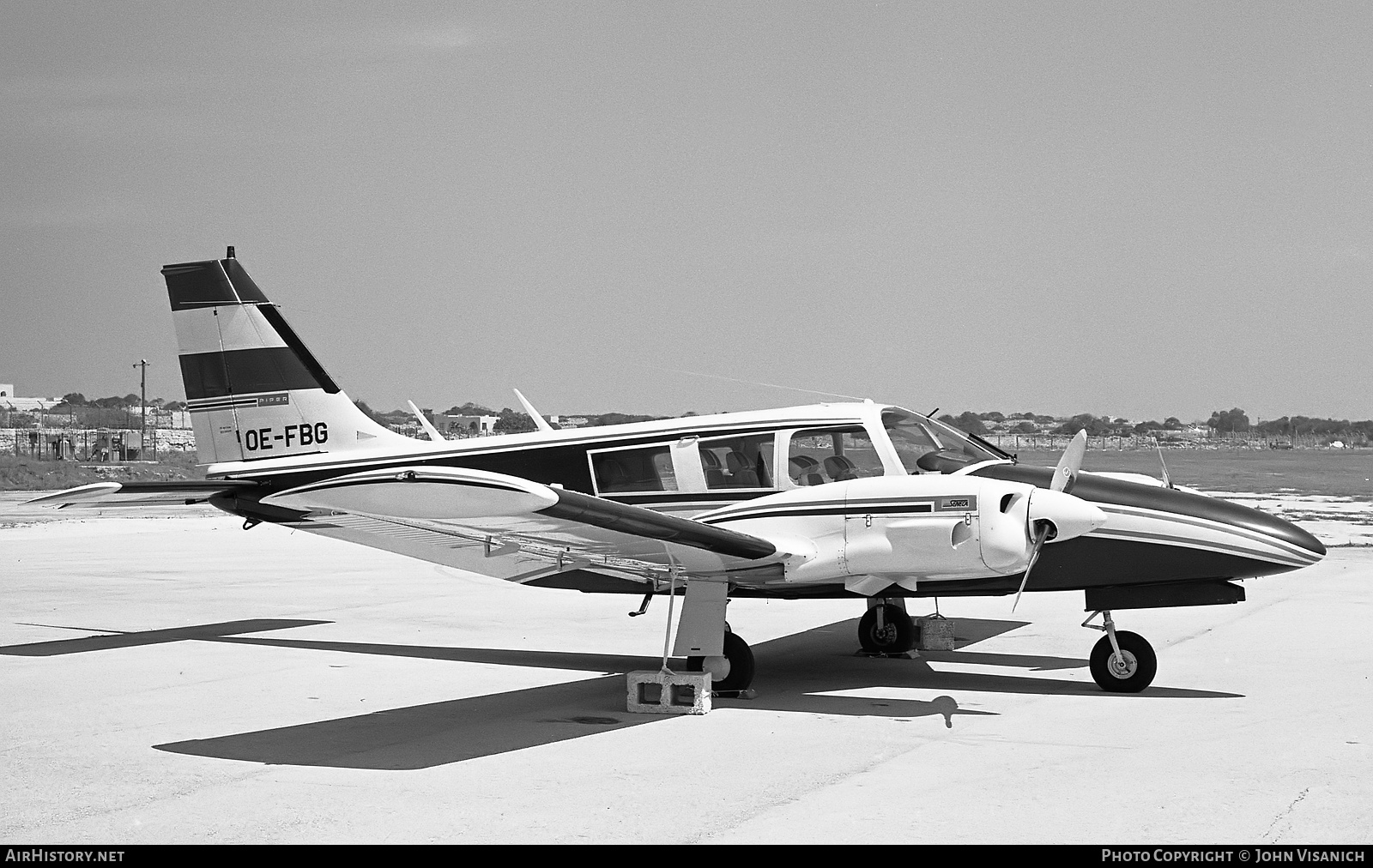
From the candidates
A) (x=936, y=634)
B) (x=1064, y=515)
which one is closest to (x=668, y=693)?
(x=1064, y=515)

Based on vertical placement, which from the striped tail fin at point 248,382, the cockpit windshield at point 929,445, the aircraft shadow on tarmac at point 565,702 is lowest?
the aircraft shadow on tarmac at point 565,702

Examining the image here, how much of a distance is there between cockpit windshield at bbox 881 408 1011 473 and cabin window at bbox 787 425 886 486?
232 millimetres

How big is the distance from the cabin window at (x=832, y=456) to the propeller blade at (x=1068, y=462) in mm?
1395

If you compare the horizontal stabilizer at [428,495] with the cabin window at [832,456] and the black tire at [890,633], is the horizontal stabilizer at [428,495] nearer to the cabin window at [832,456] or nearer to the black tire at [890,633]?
the cabin window at [832,456]

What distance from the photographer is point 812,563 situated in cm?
968

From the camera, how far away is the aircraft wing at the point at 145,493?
9.97 m

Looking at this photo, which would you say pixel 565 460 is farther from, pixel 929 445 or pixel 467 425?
pixel 467 425

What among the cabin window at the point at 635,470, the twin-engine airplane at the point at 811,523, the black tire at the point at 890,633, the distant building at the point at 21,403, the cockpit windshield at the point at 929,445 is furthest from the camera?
the distant building at the point at 21,403

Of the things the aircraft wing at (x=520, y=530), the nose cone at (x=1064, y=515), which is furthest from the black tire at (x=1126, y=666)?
the aircraft wing at (x=520, y=530)

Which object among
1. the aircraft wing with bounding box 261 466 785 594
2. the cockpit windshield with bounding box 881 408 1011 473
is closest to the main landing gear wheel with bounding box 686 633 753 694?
the aircraft wing with bounding box 261 466 785 594

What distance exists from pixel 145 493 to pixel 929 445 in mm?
6935

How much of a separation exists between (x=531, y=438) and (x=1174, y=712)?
5.77 m

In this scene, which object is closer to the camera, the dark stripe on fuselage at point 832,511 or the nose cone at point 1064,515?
the nose cone at point 1064,515

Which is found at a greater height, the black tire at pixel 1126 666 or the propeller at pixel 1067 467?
the propeller at pixel 1067 467
